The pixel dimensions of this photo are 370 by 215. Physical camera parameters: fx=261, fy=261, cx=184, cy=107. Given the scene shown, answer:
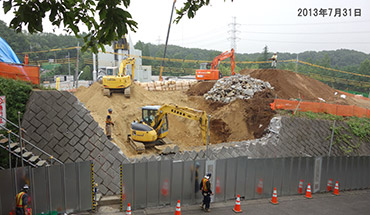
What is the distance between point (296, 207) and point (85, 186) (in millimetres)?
7673

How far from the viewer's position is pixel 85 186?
8.37 m

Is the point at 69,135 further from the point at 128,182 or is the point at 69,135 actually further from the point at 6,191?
the point at 128,182

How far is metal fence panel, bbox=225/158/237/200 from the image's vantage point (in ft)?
32.1

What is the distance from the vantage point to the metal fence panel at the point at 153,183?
8.83 m

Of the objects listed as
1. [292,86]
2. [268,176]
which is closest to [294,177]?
[268,176]

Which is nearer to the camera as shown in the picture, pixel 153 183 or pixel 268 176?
pixel 153 183

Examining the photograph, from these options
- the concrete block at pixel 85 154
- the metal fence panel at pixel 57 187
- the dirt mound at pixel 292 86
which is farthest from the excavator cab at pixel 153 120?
the dirt mound at pixel 292 86

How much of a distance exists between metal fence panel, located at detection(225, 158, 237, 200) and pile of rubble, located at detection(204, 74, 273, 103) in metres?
12.0

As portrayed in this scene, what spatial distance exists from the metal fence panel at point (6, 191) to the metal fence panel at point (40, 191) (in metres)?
0.57

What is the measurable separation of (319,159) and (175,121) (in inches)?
493

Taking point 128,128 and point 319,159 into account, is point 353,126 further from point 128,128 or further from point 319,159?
point 128,128

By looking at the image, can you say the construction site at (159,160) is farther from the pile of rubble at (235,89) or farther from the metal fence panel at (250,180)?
the pile of rubble at (235,89)

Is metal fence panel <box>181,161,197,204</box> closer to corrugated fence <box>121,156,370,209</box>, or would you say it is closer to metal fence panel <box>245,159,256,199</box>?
corrugated fence <box>121,156,370,209</box>

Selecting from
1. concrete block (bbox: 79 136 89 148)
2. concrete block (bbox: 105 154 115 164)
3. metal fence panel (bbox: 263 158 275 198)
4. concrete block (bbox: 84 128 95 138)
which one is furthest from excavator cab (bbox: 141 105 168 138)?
metal fence panel (bbox: 263 158 275 198)
